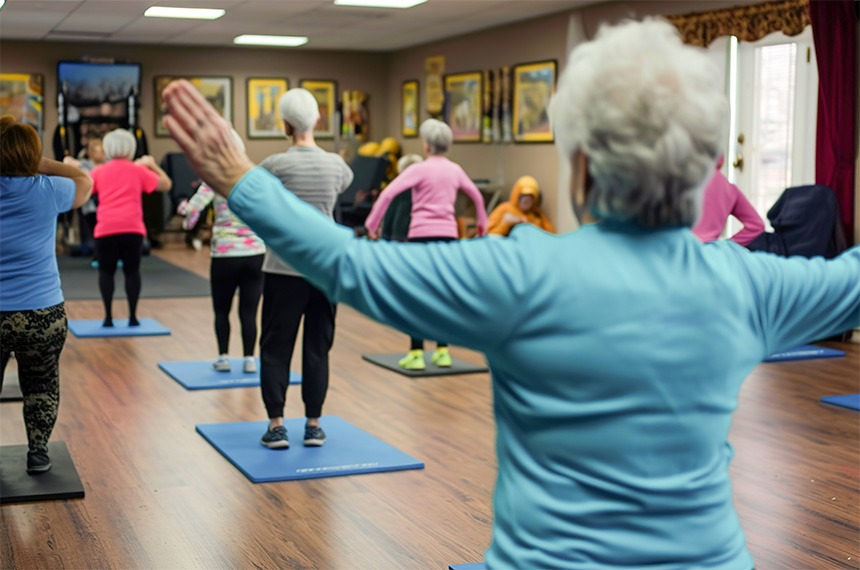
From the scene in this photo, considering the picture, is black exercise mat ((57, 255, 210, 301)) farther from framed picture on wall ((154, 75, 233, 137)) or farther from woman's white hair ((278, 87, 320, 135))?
woman's white hair ((278, 87, 320, 135))

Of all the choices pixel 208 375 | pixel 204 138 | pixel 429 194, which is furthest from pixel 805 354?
pixel 204 138

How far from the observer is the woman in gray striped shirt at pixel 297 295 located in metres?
4.39

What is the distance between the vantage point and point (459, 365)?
664 centimetres

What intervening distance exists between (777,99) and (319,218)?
26.4 feet

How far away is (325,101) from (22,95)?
3.93m

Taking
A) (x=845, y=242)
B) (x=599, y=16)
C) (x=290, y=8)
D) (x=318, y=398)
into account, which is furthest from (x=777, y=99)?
(x=318, y=398)

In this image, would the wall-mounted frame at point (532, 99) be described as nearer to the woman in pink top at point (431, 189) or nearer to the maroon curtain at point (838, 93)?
the maroon curtain at point (838, 93)

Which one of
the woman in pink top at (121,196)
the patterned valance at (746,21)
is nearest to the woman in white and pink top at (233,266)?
the woman in pink top at (121,196)

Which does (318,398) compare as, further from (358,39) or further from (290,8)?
(358,39)

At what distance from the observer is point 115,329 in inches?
303

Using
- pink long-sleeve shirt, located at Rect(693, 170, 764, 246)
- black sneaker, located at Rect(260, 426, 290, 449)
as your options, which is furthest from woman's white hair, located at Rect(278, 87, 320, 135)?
pink long-sleeve shirt, located at Rect(693, 170, 764, 246)

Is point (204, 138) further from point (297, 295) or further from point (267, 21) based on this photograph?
point (267, 21)

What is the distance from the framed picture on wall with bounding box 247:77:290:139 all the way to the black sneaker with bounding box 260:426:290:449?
10797 mm

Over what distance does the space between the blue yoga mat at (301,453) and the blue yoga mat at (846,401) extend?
7.81 feet
